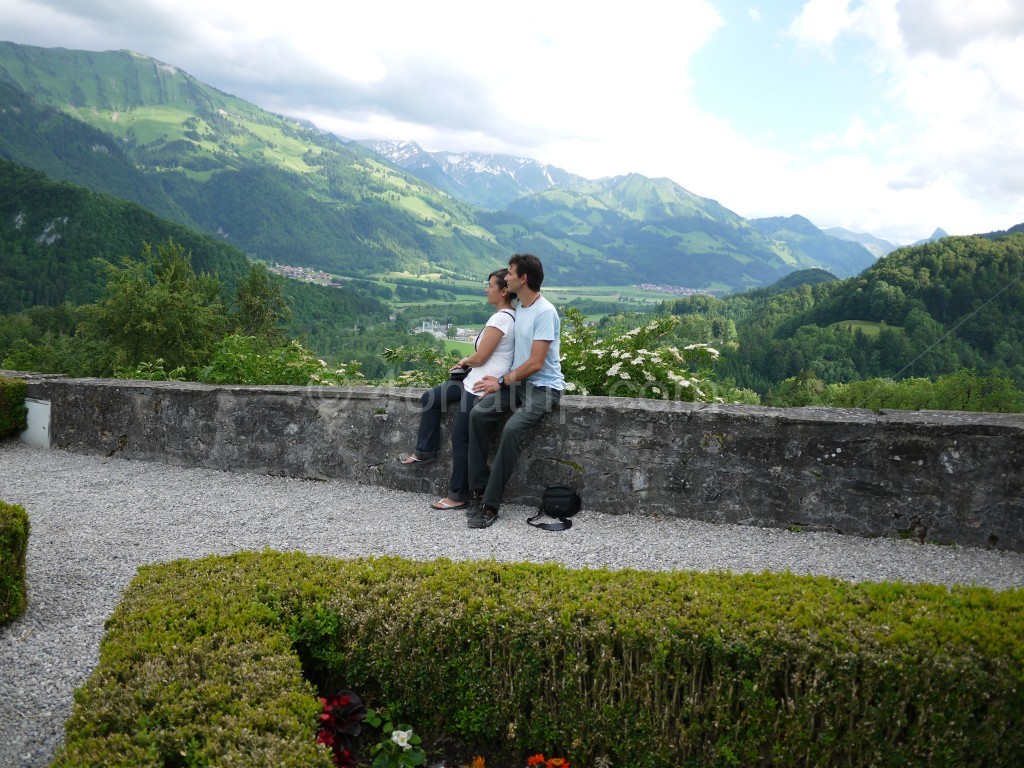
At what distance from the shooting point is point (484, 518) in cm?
509

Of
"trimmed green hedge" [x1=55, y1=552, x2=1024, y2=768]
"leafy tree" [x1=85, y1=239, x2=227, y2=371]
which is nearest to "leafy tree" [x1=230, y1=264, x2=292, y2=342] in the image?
"leafy tree" [x1=85, y1=239, x2=227, y2=371]

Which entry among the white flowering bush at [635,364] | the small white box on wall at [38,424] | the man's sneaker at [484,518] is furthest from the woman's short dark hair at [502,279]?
the small white box on wall at [38,424]

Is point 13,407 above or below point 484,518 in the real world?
above

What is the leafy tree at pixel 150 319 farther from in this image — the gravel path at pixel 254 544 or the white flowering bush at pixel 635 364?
the white flowering bush at pixel 635 364

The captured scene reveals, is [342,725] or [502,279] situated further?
[502,279]

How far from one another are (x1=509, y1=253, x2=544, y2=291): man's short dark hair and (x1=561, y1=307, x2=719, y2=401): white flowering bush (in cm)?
139

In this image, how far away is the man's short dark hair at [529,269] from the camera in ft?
17.3

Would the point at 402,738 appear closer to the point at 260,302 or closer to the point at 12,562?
the point at 12,562

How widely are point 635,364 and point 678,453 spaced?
1599mm

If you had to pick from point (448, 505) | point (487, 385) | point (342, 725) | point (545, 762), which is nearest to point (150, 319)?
point (448, 505)

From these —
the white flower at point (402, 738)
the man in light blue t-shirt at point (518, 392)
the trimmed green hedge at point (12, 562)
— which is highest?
the man in light blue t-shirt at point (518, 392)

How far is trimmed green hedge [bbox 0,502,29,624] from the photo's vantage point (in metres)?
3.59

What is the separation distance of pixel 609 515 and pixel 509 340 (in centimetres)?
151

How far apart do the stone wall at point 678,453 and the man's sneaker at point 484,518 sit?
369mm
